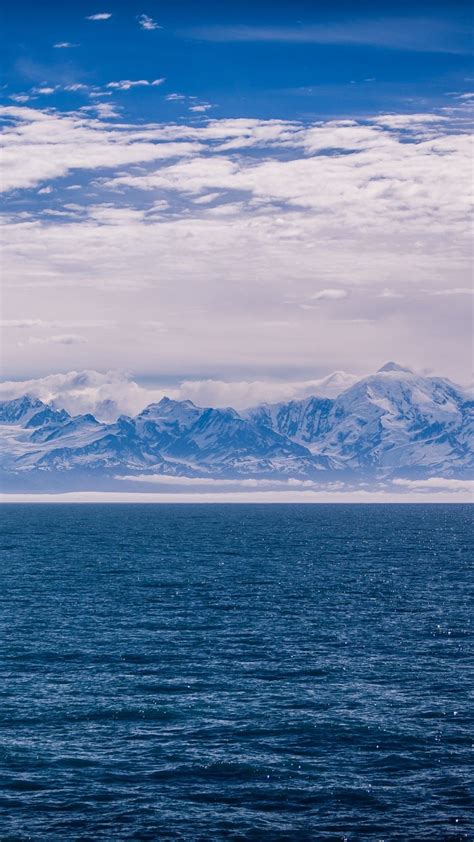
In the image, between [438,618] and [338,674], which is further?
[438,618]

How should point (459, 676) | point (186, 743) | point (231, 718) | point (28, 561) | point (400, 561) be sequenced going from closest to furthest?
point (186, 743) < point (231, 718) < point (459, 676) < point (28, 561) < point (400, 561)

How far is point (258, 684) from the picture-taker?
70.6m

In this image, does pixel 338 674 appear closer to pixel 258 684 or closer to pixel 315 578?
pixel 258 684

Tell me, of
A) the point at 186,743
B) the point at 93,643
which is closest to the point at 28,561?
the point at 93,643

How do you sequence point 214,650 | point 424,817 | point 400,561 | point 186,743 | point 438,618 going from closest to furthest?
point 424,817 → point 186,743 → point 214,650 → point 438,618 → point 400,561

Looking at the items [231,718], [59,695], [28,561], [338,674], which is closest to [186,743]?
[231,718]

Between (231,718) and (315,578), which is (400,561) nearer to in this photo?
(315,578)

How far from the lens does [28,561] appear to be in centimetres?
17488

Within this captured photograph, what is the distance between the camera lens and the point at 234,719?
61688mm

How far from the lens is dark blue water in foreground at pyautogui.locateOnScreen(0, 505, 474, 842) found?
4634 centimetres

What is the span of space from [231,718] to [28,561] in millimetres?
119216

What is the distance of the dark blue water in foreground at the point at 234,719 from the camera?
4634 cm

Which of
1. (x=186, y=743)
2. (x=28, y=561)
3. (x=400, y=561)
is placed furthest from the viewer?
(x=400, y=561)

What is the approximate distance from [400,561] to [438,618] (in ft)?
275
